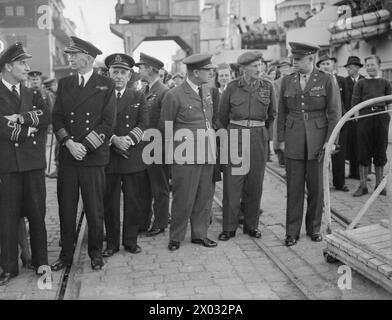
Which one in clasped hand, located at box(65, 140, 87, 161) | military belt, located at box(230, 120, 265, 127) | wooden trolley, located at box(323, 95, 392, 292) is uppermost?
military belt, located at box(230, 120, 265, 127)

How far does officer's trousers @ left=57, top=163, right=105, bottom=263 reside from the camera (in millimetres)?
4848

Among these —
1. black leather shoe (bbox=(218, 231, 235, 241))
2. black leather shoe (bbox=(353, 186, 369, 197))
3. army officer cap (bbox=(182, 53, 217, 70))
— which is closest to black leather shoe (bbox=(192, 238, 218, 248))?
black leather shoe (bbox=(218, 231, 235, 241))

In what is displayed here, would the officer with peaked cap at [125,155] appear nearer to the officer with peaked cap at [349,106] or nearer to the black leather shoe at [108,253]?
the black leather shoe at [108,253]

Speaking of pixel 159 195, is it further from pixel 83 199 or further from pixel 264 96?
pixel 264 96

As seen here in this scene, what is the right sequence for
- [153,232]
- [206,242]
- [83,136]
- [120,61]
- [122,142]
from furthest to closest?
[153,232]
[206,242]
[120,61]
[122,142]
[83,136]

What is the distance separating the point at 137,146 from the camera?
5.42 meters

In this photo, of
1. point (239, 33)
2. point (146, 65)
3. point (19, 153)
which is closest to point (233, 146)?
point (146, 65)

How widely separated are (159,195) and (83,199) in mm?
1561

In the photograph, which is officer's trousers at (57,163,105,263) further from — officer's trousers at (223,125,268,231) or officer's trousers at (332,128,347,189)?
officer's trousers at (332,128,347,189)

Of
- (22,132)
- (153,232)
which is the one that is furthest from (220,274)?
(22,132)

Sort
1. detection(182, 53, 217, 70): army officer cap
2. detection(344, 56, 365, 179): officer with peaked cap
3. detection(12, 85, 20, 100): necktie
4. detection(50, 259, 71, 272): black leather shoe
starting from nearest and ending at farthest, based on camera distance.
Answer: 1. detection(12, 85, 20, 100): necktie
2. detection(50, 259, 71, 272): black leather shoe
3. detection(182, 53, 217, 70): army officer cap
4. detection(344, 56, 365, 179): officer with peaked cap

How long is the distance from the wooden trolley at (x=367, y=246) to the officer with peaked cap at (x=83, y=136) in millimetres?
2194

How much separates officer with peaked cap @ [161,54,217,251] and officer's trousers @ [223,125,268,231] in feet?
0.98
